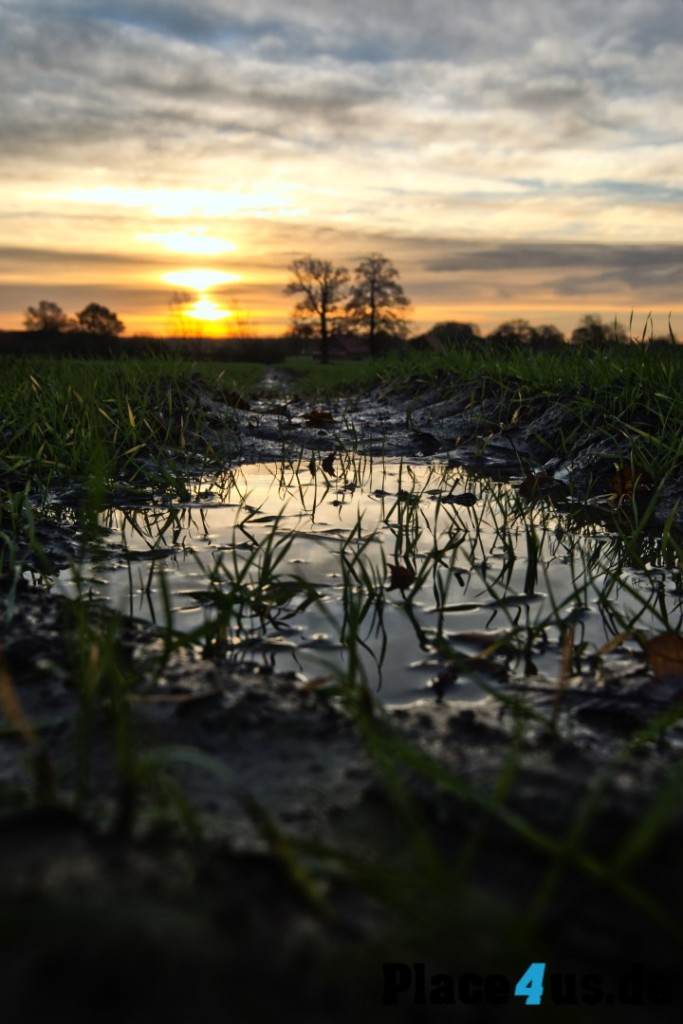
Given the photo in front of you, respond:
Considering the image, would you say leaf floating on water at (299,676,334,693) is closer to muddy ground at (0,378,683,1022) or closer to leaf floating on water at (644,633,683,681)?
muddy ground at (0,378,683,1022)

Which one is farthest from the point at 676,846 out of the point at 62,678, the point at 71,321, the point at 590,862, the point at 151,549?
the point at 71,321

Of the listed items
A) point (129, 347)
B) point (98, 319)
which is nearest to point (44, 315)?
point (98, 319)

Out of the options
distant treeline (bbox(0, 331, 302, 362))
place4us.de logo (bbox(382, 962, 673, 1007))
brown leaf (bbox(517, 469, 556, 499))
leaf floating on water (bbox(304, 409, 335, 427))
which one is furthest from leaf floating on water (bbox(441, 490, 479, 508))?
distant treeline (bbox(0, 331, 302, 362))

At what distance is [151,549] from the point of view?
2656 millimetres

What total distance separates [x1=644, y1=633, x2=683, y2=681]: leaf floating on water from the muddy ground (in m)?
0.05

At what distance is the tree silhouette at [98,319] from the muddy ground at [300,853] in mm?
56614

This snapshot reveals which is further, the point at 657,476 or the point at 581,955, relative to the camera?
the point at 657,476

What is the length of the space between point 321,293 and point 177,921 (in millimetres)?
59728

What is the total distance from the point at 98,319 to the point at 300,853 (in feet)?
196

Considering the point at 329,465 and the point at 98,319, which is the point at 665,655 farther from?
the point at 98,319

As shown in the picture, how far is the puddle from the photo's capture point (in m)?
1.71

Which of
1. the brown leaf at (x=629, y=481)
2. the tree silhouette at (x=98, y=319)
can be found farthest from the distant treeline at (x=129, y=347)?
the tree silhouette at (x=98, y=319)

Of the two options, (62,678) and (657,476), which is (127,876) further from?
(657,476)

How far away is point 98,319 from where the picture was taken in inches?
2192
